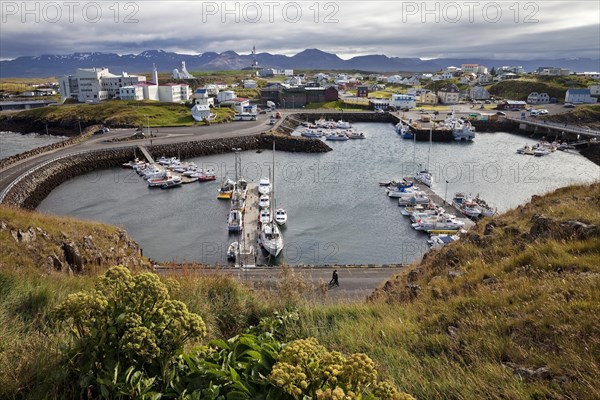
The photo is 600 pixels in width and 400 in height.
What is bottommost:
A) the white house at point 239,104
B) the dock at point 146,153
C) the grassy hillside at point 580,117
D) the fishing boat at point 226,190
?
the fishing boat at point 226,190

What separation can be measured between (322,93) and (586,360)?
73395 mm

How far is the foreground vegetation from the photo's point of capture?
237cm

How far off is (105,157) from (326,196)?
19.9 m

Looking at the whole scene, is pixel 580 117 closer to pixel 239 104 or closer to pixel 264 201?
pixel 239 104

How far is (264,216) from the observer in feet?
68.7

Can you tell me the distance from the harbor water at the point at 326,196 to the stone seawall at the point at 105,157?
3.01ft

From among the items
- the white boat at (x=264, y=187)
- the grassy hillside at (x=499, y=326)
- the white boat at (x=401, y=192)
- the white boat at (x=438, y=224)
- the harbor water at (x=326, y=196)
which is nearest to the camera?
the grassy hillside at (x=499, y=326)

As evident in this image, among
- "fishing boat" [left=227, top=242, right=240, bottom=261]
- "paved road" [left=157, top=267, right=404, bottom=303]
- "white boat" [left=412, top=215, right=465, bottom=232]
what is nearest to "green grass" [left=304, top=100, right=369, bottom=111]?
"white boat" [left=412, top=215, right=465, bottom=232]

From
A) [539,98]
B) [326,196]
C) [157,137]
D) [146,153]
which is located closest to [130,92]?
[157,137]

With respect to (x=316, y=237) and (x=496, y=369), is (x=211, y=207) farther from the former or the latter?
(x=496, y=369)

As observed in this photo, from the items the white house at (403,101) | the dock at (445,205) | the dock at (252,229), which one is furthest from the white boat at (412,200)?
the white house at (403,101)

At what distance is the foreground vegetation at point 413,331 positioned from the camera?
2367 millimetres

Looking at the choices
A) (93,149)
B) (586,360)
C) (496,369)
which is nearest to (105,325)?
(496,369)

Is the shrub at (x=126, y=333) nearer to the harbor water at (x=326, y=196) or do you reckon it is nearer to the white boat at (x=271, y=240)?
the harbor water at (x=326, y=196)
